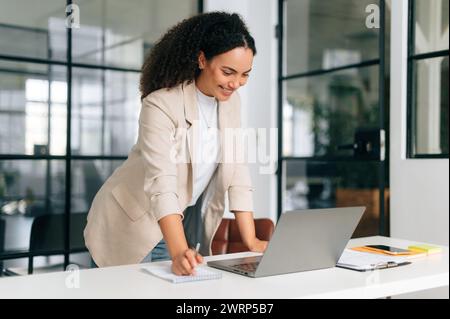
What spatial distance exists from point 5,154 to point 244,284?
7.47 feet

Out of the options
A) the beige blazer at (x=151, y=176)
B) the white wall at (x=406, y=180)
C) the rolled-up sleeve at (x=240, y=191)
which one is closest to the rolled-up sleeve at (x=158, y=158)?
the beige blazer at (x=151, y=176)

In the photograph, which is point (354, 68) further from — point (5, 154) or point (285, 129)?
point (5, 154)

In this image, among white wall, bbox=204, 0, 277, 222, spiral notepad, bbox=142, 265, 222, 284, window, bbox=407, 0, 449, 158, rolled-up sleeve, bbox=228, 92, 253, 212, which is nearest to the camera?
spiral notepad, bbox=142, 265, 222, 284

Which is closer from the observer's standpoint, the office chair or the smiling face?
the smiling face

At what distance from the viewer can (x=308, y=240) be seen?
1.47m

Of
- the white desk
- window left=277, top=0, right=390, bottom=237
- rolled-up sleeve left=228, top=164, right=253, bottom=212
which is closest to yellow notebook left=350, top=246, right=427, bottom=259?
the white desk

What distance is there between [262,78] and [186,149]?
2.37m

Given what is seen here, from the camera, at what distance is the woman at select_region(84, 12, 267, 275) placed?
1757mm

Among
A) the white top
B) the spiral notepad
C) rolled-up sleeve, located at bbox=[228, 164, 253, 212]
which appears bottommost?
the spiral notepad

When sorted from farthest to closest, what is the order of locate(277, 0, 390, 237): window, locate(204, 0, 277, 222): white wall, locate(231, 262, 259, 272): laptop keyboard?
locate(204, 0, 277, 222): white wall, locate(277, 0, 390, 237): window, locate(231, 262, 259, 272): laptop keyboard

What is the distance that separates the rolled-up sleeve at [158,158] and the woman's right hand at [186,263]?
7.1 inches

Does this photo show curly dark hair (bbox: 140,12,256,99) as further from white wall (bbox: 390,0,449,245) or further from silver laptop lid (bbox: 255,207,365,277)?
white wall (bbox: 390,0,449,245)

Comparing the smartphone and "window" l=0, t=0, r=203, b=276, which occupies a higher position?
"window" l=0, t=0, r=203, b=276
